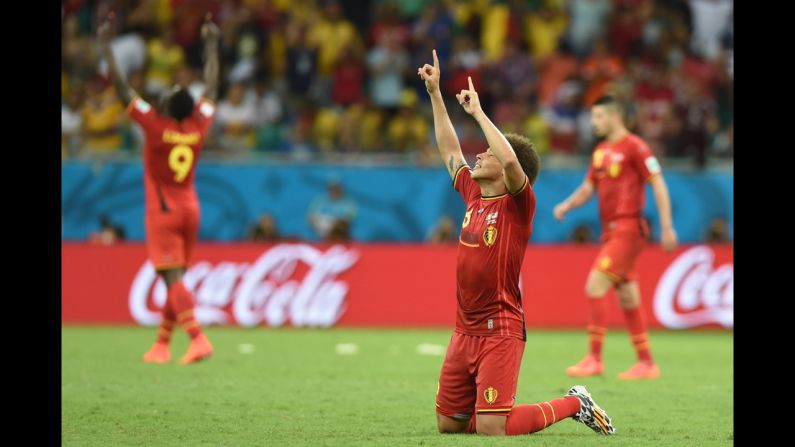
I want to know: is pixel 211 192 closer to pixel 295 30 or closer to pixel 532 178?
pixel 295 30

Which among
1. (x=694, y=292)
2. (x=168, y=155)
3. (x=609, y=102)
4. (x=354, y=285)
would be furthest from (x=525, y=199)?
(x=694, y=292)

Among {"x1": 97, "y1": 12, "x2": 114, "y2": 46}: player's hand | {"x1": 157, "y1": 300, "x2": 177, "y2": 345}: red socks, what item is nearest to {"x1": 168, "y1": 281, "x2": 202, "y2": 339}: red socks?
{"x1": 157, "y1": 300, "x2": 177, "y2": 345}: red socks

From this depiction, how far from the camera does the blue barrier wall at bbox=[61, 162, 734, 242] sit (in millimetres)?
18094

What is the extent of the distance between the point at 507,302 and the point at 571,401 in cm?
71

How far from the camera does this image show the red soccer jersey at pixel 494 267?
7.37 metres

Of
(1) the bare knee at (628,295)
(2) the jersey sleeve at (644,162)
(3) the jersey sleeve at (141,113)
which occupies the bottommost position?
(1) the bare knee at (628,295)

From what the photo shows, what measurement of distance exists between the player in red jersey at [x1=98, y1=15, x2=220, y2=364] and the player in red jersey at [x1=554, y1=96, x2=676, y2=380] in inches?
139

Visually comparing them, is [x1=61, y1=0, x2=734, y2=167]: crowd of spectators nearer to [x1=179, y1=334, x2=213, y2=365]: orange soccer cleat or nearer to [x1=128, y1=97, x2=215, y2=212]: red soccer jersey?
[x1=128, y1=97, x2=215, y2=212]: red soccer jersey

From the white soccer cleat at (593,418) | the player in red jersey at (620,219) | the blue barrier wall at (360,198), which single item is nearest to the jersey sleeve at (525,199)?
the white soccer cleat at (593,418)

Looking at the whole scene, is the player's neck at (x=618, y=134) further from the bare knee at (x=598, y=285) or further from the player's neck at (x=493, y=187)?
the player's neck at (x=493, y=187)

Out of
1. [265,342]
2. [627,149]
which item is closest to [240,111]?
[265,342]

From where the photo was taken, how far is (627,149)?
1119 cm

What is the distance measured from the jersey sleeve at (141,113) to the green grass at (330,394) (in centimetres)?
228

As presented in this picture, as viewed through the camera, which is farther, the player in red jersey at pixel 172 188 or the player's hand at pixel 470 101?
the player in red jersey at pixel 172 188
